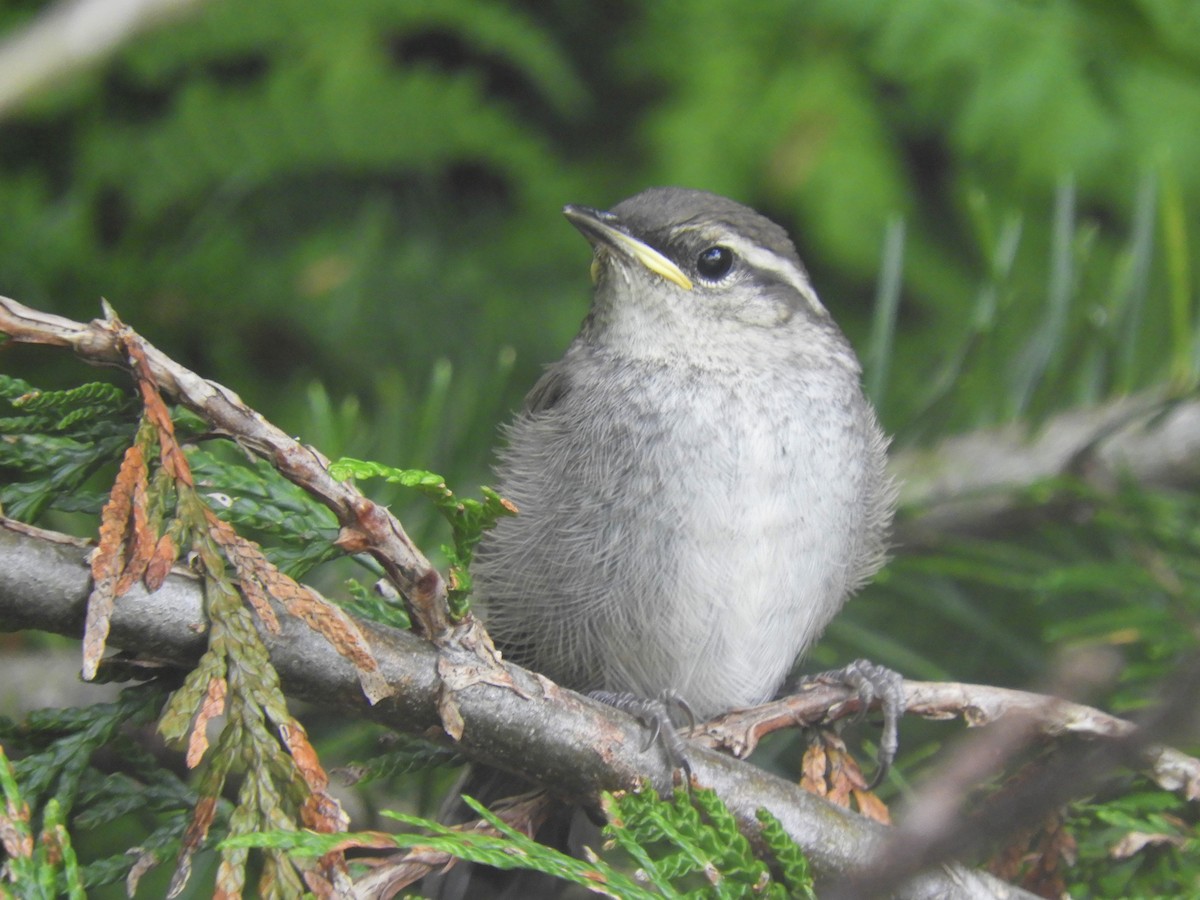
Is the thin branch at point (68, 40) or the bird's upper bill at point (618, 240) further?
the thin branch at point (68, 40)

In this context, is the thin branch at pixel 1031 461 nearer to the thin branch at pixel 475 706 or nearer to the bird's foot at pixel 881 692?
the bird's foot at pixel 881 692

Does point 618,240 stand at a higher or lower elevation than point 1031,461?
higher

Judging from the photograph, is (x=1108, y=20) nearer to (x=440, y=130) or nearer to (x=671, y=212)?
(x=671, y=212)

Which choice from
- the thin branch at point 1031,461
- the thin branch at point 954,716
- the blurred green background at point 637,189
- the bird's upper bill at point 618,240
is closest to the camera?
the thin branch at point 954,716

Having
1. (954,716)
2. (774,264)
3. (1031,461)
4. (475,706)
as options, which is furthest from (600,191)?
(475,706)

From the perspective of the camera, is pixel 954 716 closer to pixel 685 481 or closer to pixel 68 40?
pixel 685 481

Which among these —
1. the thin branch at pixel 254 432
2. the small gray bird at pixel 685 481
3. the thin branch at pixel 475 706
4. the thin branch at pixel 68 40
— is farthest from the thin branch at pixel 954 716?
the thin branch at pixel 68 40

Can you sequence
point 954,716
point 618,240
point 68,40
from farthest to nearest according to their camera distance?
point 68,40 < point 618,240 < point 954,716
